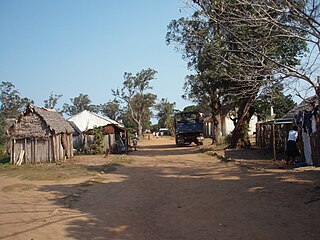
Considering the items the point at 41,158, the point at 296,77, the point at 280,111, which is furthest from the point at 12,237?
the point at 280,111

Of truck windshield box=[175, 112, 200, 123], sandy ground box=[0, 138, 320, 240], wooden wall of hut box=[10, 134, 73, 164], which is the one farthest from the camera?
truck windshield box=[175, 112, 200, 123]

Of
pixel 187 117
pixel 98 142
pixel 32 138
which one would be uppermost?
pixel 187 117

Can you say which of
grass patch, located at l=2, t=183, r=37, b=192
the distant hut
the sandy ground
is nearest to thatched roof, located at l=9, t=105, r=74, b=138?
the distant hut

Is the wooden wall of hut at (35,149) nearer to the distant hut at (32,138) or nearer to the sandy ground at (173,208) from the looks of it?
the distant hut at (32,138)

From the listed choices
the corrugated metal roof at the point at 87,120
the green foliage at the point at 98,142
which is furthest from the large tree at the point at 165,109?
the green foliage at the point at 98,142

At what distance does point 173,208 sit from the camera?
8.32 meters

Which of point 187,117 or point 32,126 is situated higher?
point 187,117

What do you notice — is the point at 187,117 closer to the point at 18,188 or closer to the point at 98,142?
the point at 98,142

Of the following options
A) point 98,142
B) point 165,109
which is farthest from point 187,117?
point 165,109

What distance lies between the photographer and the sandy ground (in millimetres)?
6324

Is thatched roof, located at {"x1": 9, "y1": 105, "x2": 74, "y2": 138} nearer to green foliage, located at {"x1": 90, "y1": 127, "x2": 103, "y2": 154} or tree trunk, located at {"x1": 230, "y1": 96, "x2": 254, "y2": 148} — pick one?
green foliage, located at {"x1": 90, "y1": 127, "x2": 103, "y2": 154}

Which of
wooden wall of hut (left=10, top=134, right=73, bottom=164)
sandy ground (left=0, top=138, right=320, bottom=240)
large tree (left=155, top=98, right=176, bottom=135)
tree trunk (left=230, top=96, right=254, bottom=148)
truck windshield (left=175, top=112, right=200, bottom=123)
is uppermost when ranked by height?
large tree (left=155, top=98, right=176, bottom=135)

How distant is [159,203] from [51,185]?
5.57 meters

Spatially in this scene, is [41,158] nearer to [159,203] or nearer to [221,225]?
[159,203]
